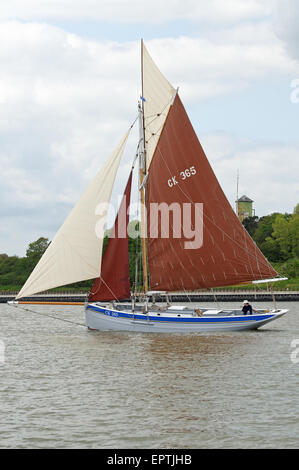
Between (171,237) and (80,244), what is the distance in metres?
6.89

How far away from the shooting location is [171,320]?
49.9 m

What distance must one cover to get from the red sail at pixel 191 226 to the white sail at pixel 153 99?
98 cm

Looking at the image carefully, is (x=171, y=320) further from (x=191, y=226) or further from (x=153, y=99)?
(x=153, y=99)

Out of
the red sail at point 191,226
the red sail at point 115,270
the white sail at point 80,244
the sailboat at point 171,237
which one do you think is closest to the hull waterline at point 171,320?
the sailboat at point 171,237

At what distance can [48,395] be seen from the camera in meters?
28.4

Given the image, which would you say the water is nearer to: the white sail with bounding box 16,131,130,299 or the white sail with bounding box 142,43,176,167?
the white sail with bounding box 16,131,130,299

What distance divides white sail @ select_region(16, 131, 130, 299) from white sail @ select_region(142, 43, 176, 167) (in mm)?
3099

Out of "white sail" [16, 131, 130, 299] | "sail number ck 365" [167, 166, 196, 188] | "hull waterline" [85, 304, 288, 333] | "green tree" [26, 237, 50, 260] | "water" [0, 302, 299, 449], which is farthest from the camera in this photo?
"green tree" [26, 237, 50, 260]

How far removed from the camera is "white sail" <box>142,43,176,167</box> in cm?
5300

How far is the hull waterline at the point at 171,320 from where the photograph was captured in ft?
164

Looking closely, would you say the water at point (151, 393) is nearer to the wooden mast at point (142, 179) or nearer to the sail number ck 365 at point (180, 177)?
the wooden mast at point (142, 179)

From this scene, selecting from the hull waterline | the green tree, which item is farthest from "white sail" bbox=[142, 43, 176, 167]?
the green tree
